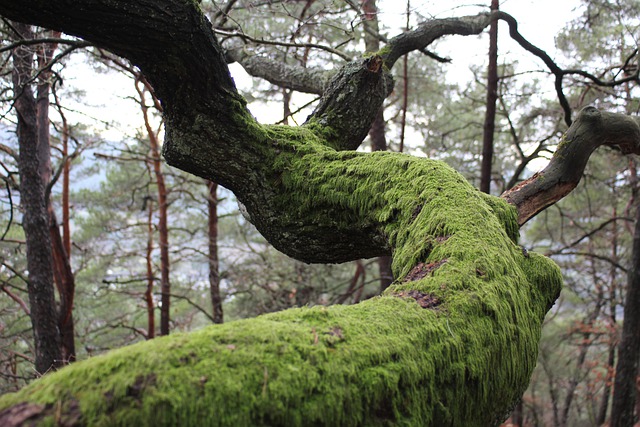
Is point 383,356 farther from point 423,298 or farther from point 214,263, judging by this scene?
point 214,263

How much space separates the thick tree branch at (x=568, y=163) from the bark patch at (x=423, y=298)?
1477 mm

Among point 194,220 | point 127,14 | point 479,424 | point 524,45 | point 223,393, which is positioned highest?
point 194,220

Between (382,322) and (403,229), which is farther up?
(403,229)

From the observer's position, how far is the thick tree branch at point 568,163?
276 cm

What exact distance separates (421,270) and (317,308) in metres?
0.56

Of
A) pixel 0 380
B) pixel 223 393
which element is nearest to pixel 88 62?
pixel 0 380

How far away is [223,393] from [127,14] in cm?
161

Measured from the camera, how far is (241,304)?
38.2 ft

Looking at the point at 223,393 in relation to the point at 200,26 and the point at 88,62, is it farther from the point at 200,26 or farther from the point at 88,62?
the point at 88,62

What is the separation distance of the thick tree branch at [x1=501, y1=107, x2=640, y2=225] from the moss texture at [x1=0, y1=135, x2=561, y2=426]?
0.83 metres

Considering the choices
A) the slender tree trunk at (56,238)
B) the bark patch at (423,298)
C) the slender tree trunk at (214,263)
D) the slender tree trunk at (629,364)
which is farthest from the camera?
the slender tree trunk at (214,263)

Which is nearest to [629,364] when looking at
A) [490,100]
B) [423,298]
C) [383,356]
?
[490,100]

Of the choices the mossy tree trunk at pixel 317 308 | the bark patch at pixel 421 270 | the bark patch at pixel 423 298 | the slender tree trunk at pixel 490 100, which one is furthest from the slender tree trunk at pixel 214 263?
the bark patch at pixel 423 298

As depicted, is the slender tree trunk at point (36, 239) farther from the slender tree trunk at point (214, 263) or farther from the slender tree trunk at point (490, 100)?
the slender tree trunk at point (490, 100)
